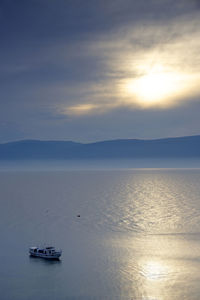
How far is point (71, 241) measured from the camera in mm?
63562

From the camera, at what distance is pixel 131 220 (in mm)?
84000

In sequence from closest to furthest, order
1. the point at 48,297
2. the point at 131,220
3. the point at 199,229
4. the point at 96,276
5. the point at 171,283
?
the point at 48,297 → the point at 171,283 → the point at 96,276 → the point at 199,229 → the point at 131,220

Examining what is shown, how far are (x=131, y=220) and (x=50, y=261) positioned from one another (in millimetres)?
34440

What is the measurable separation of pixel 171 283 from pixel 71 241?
975 inches

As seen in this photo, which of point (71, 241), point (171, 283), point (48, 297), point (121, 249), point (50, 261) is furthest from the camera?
point (71, 241)

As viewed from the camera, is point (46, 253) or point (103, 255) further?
point (103, 255)

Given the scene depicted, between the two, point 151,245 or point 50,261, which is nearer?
point 50,261

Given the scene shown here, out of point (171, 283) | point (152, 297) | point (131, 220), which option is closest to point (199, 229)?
point (131, 220)

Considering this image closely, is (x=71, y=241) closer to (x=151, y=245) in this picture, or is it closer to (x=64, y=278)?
(x=151, y=245)

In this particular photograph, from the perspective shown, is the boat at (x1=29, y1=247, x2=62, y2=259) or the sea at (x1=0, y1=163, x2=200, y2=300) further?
the boat at (x1=29, y1=247, x2=62, y2=259)

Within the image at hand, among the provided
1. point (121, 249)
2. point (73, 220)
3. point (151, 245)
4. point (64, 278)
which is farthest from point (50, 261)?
point (73, 220)

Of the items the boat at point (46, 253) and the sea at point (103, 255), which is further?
the boat at point (46, 253)

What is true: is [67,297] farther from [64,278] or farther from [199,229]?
[199,229]

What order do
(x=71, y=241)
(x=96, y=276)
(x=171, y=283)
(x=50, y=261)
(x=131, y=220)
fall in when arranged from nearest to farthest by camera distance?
(x=171, y=283) → (x=96, y=276) → (x=50, y=261) → (x=71, y=241) → (x=131, y=220)
